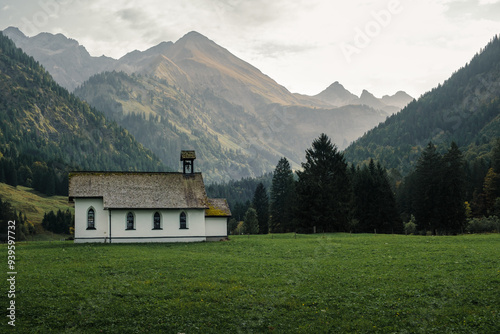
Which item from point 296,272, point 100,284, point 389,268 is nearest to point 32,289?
point 100,284

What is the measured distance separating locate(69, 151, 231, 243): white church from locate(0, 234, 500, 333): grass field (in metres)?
19.3

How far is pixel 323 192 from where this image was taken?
7475cm

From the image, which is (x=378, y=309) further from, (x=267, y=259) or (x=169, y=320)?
(x=267, y=259)

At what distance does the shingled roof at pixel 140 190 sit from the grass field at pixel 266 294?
20338 mm

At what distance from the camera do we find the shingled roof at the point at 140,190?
191 ft

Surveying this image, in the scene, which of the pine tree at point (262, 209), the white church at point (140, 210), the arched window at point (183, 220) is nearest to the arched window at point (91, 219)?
the white church at point (140, 210)

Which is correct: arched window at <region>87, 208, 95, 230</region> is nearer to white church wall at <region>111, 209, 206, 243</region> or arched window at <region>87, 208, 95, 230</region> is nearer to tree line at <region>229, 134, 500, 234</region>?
white church wall at <region>111, 209, 206, 243</region>

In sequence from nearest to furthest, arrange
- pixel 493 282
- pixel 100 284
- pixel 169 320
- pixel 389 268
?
pixel 169 320, pixel 493 282, pixel 100 284, pixel 389 268

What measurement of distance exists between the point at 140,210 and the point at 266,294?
36178 mm

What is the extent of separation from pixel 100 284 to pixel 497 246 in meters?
33.1

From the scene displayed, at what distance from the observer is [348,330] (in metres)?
19.8

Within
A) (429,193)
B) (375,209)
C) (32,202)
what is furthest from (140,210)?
(32,202)

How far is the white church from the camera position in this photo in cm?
A: 5741

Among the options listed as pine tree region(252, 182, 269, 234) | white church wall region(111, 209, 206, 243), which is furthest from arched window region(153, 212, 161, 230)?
pine tree region(252, 182, 269, 234)
